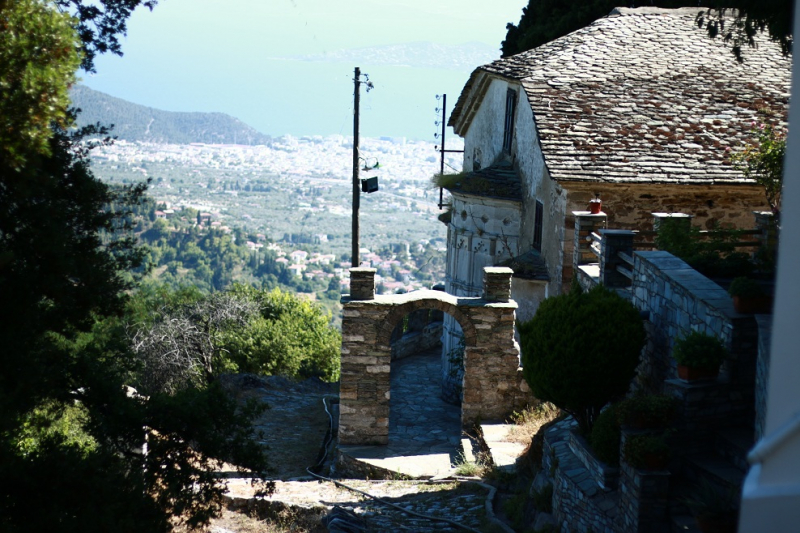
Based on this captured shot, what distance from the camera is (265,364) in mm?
24766

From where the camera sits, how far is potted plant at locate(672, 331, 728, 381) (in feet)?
27.2

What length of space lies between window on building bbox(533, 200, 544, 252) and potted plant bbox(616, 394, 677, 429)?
28.8 ft

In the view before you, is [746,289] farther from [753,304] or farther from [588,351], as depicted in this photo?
[588,351]

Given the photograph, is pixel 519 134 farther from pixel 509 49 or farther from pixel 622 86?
pixel 509 49

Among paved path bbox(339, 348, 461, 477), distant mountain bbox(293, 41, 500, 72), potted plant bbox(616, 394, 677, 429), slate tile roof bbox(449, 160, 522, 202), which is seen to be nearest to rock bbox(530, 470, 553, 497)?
potted plant bbox(616, 394, 677, 429)

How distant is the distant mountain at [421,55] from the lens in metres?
43.1

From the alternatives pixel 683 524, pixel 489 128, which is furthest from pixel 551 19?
pixel 683 524

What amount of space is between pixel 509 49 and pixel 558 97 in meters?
9.92

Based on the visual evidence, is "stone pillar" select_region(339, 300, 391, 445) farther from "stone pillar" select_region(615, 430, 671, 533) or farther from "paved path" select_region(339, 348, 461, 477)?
"stone pillar" select_region(615, 430, 671, 533)

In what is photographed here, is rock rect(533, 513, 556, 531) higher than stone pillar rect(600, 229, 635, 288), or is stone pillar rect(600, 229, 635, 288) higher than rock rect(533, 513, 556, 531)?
stone pillar rect(600, 229, 635, 288)

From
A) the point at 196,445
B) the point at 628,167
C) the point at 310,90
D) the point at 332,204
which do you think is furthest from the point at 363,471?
the point at 310,90

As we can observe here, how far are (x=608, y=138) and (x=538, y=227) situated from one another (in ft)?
7.72

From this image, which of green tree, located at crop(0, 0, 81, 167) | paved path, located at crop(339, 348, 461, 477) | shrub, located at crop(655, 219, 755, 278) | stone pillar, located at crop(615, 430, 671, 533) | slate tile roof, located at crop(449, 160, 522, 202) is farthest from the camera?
slate tile roof, located at crop(449, 160, 522, 202)

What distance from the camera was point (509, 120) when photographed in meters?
19.0
